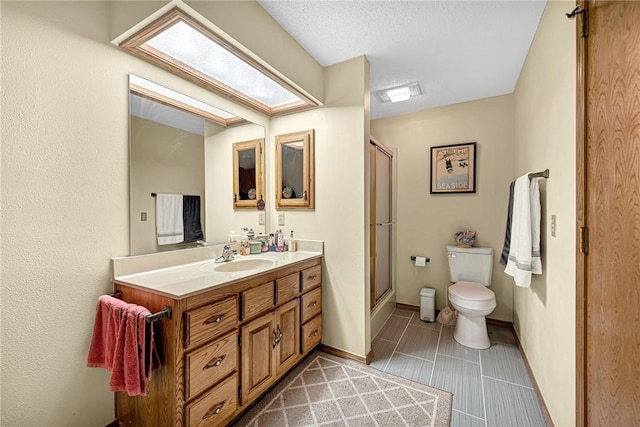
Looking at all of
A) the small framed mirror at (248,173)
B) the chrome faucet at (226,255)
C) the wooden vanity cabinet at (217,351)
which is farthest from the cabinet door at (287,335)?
the small framed mirror at (248,173)

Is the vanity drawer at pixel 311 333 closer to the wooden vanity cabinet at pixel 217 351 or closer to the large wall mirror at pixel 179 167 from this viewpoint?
the wooden vanity cabinet at pixel 217 351

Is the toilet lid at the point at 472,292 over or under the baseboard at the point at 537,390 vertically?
over

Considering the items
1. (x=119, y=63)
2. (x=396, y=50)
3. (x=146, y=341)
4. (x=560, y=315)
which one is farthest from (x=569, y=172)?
(x=119, y=63)

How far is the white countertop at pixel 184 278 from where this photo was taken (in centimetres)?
119

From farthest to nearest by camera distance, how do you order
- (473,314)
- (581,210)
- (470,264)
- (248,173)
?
(470,264)
(248,173)
(473,314)
(581,210)

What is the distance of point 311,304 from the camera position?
2049mm

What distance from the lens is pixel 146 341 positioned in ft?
3.74

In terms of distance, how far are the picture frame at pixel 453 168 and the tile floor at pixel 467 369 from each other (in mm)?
1510

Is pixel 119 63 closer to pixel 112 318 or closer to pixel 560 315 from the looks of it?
pixel 112 318

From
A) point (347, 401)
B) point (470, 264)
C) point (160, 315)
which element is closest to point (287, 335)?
point (347, 401)

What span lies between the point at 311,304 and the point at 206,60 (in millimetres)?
1888

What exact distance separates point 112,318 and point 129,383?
1.03 ft

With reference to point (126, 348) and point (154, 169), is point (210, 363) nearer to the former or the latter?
point (126, 348)

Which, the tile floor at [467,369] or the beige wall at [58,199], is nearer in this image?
the beige wall at [58,199]
